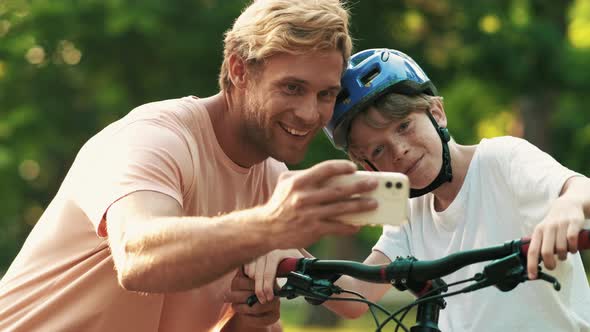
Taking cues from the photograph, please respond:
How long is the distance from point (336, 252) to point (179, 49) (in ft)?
26.2

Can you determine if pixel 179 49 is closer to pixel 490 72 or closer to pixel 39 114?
pixel 39 114

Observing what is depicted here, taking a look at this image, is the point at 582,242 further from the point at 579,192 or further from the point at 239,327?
the point at 239,327

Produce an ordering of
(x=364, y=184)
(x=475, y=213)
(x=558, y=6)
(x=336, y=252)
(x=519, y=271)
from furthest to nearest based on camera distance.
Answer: (x=336, y=252) → (x=558, y=6) → (x=475, y=213) → (x=519, y=271) → (x=364, y=184)

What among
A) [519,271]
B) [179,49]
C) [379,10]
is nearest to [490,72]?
[379,10]

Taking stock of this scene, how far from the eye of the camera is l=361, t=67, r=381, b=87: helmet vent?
4867 mm

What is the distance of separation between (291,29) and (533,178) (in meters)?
1.17

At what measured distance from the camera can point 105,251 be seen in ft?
13.7

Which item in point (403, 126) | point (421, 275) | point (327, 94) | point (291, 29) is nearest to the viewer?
point (421, 275)

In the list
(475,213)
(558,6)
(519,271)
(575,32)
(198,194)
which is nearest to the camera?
(519,271)

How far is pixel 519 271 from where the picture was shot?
338cm

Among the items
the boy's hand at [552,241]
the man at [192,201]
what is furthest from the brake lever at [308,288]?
the boy's hand at [552,241]

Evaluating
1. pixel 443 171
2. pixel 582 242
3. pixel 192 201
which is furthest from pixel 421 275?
pixel 443 171

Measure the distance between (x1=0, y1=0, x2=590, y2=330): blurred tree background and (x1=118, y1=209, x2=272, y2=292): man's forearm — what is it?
1195 centimetres

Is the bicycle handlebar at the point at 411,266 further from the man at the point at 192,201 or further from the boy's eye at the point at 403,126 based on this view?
the boy's eye at the point at 403,126
